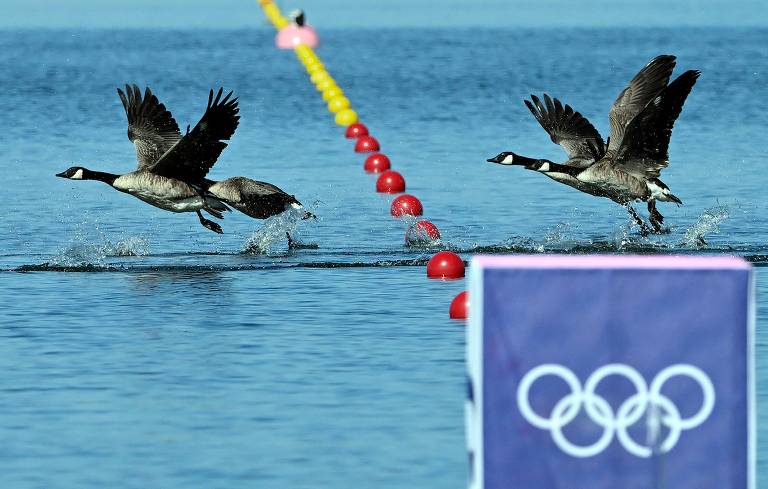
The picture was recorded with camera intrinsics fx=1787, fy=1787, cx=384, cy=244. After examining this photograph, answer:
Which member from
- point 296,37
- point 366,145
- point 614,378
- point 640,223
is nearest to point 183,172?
point 640,223

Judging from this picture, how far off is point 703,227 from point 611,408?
453 inches

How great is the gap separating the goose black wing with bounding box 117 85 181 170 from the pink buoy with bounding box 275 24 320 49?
33.1m

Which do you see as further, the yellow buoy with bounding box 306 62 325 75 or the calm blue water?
the yellow buoy with bounding box 306 62 325 75

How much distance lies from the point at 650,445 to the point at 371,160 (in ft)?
58.0

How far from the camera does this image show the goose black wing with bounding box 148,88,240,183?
1512 centimetres

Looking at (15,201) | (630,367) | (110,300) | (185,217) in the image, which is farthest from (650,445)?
(15,201)

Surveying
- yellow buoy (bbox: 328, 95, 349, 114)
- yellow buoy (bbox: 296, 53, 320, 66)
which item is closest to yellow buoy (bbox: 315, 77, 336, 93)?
yellow buoy (bbox: 328, 95, 349, 114)

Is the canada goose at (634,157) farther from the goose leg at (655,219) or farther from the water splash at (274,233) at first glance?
the water splash at (274,233)

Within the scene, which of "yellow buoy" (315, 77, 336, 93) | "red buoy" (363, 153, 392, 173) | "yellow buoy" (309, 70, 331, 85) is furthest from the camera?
"yellow buoy" (309, 70, 331, 85)

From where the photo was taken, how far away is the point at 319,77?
124 ft

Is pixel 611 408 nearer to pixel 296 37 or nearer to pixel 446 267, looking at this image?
pixel 446 267

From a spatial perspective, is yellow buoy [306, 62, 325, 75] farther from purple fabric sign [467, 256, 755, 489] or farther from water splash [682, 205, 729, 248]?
purple fabric sign [467, 256, 755, 489]

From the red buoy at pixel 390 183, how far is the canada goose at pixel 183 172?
4.31m

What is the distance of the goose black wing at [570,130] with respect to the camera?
17.1 meters
